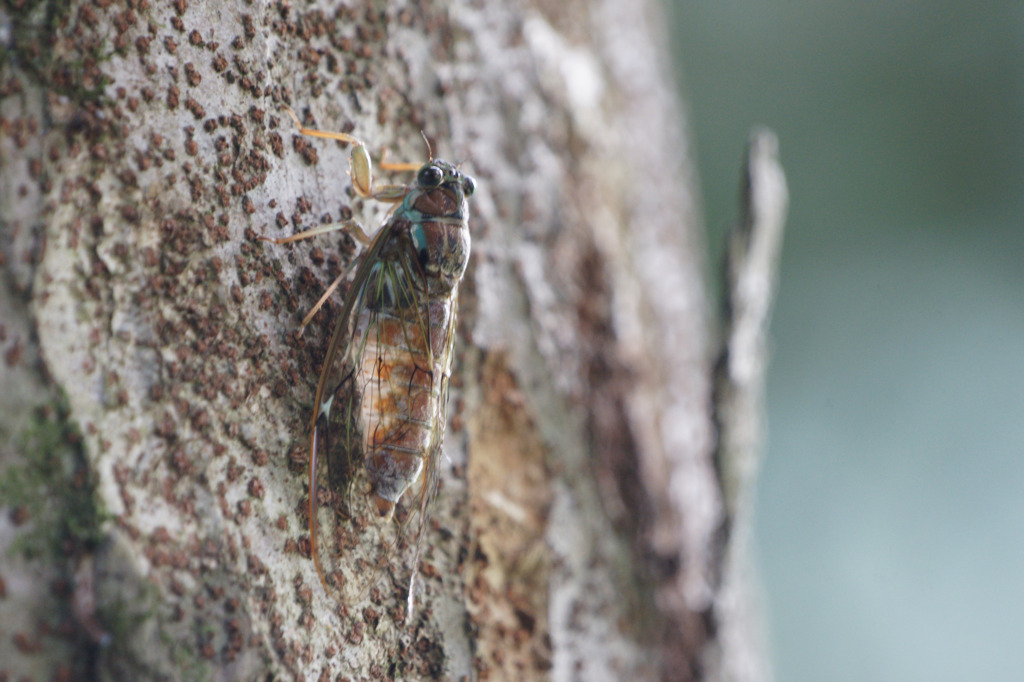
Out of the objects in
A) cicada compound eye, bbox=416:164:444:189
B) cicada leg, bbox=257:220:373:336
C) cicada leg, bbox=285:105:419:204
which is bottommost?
cicada leg, bbox=257:220:373:336

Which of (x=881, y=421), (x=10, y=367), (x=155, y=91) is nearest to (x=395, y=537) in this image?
(x=10, y=367)

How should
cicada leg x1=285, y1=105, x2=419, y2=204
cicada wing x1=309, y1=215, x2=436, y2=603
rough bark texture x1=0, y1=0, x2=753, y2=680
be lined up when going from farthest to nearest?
cicada leg x1=285, y1=105, x2=419, y2=204, cicada wing x1=309, y1=215, x2=436, y2=603, rough bark texture x1=0, y1=0, x2=753, y2=680

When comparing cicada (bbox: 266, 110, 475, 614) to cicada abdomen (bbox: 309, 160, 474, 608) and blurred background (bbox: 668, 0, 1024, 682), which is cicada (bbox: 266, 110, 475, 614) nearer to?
cicada abdomen (bbox: 309, 160, 474, 608)

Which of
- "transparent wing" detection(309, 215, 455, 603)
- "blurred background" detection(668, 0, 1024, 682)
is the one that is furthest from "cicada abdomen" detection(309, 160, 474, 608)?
"blurred background" detection(668, 0, 1024, 682)

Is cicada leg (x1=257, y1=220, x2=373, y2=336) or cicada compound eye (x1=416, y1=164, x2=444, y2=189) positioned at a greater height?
cicada compound eye (x1=416, y1=164, x2=444, y2=189)

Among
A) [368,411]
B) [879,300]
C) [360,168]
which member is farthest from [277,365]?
[879,300]

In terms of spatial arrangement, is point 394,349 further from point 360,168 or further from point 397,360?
point 360,168
